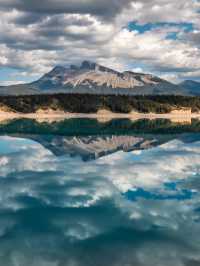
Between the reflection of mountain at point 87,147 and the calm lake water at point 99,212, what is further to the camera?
the reflection of mountain at point 87,147

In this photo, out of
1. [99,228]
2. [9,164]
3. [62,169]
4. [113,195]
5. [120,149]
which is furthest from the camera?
[120,149]

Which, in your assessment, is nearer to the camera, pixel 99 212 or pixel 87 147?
pixel 99 212

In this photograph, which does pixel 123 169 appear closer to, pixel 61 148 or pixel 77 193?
pixel 77 193

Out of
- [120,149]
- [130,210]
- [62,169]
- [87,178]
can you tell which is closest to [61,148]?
[120,149]

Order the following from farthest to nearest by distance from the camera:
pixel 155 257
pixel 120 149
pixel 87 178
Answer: pixel 120 149
pixel 87 178
pixel 155 257

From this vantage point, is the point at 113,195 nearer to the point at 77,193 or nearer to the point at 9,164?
the point at 77,193

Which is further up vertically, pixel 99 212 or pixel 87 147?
pixel 99 212

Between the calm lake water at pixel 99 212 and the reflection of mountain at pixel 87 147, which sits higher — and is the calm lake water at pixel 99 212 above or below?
above

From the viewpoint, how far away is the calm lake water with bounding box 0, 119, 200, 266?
976 inches

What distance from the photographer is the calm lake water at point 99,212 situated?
24.8m

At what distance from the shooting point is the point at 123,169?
55.6 m

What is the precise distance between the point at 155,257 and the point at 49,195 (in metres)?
17.5

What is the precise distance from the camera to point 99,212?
111ft

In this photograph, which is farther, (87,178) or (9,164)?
(9,164)
